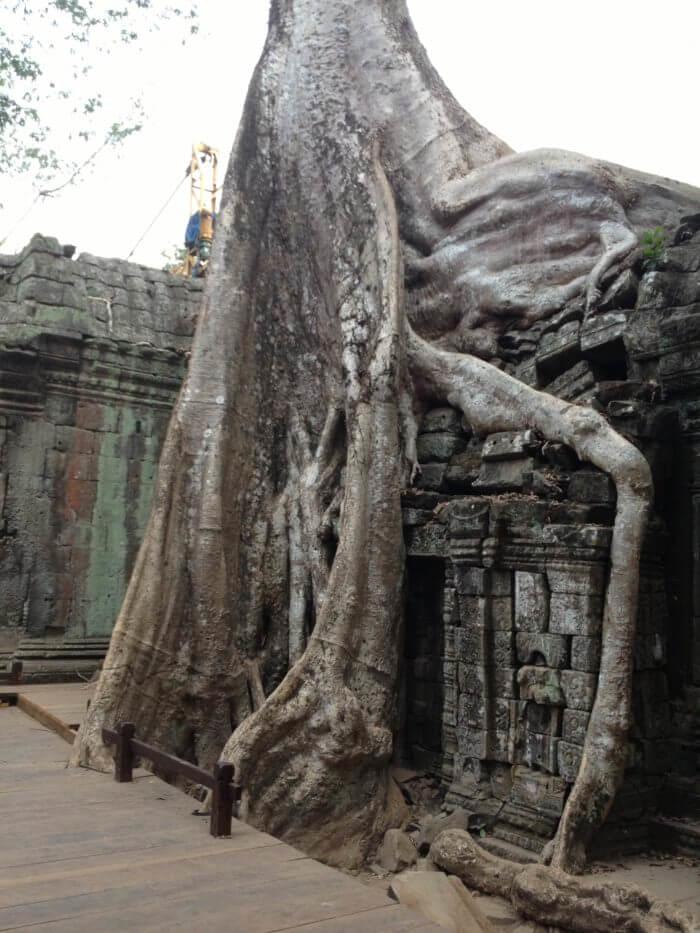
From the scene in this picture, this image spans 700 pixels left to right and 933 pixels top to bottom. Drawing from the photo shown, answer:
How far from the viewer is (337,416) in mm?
6004

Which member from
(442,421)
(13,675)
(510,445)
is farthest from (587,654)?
(13,675)

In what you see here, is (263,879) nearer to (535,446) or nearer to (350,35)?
(535,446)

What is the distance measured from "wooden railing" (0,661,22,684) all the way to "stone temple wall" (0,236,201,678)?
0.87 ft

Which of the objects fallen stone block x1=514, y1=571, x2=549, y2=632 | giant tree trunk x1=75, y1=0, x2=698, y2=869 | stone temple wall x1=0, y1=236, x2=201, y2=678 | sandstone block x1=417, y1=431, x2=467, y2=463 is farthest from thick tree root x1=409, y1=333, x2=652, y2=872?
stone temple wall x1=0, y1=236, x2=201, y2=678

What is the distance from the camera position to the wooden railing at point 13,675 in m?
7.85

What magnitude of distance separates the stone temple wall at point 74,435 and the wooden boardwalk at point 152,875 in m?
4.29

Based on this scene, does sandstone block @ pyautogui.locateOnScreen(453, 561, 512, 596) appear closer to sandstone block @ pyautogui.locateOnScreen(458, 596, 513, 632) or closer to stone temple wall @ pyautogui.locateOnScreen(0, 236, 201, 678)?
sandstone block @ pyautogui.locateOnScreen(458, 596, 513, 632)

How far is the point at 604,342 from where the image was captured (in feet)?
16.3

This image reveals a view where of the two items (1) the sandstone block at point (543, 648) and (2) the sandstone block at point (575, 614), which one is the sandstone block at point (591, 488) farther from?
(1) the sandstone block at point (543, 648)

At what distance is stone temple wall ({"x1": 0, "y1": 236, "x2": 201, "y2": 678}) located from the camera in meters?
8.54

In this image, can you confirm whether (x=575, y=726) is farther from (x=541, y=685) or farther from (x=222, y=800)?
(x=222, y=800)

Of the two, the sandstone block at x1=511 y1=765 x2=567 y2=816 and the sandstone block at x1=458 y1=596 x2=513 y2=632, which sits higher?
the sandstone block at x1=458 y1=596 x2=513 y2=632

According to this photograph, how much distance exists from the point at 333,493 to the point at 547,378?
1.53 metres

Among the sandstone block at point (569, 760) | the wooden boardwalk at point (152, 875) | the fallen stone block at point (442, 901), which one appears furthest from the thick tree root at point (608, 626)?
the wooden boardwalk at point (152, 875)
